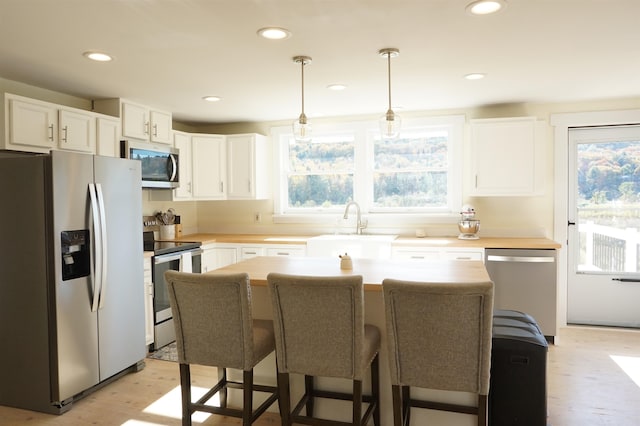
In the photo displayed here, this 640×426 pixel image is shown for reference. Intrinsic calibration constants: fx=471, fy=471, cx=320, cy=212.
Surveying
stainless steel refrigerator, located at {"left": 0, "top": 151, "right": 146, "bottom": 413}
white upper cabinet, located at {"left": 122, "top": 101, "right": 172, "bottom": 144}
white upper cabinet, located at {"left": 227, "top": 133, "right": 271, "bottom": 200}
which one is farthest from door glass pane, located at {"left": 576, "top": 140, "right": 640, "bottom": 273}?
stainless steel refrigerator, located at {"left": 0, "top": 151, "right": 146, "bottom": 413}

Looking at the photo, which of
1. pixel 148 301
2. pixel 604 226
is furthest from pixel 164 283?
pixel 604 226

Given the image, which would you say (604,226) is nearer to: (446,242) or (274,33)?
(446,242)

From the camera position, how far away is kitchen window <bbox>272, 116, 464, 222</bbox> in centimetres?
498

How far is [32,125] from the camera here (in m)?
3.31

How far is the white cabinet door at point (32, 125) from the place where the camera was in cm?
317

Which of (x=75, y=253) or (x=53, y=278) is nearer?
(x=53, y=278)

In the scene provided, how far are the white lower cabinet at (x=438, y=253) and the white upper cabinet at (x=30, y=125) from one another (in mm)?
2996

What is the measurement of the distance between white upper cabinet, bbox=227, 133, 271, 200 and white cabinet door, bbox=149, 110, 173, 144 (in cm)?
77

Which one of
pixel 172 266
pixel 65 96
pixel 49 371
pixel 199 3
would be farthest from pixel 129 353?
pixel 199 3

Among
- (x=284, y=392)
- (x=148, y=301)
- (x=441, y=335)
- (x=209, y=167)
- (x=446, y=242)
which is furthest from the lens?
(x=209, y=167)

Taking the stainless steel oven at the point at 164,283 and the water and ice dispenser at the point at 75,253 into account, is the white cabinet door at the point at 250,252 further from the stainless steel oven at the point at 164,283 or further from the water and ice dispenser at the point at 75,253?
the water and ice dispenser at the point at 75,253

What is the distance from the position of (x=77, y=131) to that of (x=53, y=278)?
4.44 feet

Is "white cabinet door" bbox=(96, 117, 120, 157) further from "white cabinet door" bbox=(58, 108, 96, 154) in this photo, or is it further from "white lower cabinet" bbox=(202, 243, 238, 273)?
"white lower cabinet" bbox=(202, 243, 238, 273)

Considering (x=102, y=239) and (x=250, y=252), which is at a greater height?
(x=102, y=239)
